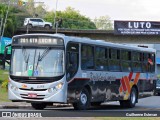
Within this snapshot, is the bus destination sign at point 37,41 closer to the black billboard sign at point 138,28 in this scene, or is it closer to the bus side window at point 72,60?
the bus side window at point 72,60

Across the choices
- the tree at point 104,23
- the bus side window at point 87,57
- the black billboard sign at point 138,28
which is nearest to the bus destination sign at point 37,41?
the bus side window at point 87,57

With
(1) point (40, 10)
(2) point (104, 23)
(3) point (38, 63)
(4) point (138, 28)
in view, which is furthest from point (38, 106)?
(1) point (40, 10)

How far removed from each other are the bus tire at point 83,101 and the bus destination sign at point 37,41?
98.3 inches

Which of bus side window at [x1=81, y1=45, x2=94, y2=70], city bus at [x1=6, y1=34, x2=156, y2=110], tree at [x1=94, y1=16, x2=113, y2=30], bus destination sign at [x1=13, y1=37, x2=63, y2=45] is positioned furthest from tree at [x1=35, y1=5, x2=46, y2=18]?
bus destination sign at [x1=13, y1=37, x2=63, y2=45]

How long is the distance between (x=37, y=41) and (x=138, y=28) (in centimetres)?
3979

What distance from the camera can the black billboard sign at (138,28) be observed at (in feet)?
196

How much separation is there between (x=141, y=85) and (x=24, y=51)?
9.41 m

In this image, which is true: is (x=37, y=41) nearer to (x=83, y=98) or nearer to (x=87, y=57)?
(x=87, y=57)

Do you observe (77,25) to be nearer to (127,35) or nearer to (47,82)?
(127,35)

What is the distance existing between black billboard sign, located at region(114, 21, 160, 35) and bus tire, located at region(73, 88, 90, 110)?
38211mm

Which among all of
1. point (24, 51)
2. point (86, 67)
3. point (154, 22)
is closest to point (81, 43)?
point (86, 67)

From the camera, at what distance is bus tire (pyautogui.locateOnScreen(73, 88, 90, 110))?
21266 millimetres

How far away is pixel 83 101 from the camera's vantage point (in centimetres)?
2158

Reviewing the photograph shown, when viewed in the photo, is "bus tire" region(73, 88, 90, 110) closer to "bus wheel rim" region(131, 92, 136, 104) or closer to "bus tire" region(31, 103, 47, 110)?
"bus tire" region(31, 103, 47, 110)
